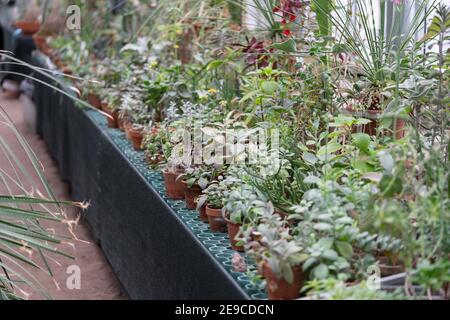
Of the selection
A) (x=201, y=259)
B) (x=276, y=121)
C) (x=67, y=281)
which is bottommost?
(x=67, y=281)

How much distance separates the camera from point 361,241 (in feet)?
5.29

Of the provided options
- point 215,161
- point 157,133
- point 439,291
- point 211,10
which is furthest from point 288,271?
point 211,10

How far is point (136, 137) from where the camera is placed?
3.34m

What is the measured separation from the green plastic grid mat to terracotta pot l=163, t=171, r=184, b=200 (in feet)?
0.08

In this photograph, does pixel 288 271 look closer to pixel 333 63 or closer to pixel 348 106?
pixel 348 106

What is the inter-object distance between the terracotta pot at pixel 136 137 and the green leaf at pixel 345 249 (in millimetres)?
1829

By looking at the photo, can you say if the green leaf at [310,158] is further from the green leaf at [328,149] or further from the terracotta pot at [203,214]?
the terracotta pot at [203,214]

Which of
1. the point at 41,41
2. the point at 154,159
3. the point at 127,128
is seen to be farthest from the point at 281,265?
the point at 41,41

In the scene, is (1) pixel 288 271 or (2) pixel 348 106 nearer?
(1) pixel 288 271

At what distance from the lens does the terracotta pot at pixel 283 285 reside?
162 cm

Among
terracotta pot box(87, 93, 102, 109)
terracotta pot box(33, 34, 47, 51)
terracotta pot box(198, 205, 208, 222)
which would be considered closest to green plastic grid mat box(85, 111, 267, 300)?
terracotta pot box(198, 205, 208, 222)

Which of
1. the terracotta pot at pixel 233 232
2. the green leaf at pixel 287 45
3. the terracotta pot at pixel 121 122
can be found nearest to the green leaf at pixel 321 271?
the terracotta pot at pixel 233 232

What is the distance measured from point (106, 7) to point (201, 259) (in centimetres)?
474

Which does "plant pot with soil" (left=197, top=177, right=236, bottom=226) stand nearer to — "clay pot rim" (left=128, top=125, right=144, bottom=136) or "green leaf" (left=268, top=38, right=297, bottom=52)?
"green leaf" (left=268, top=38, right=297, bottom=52)
